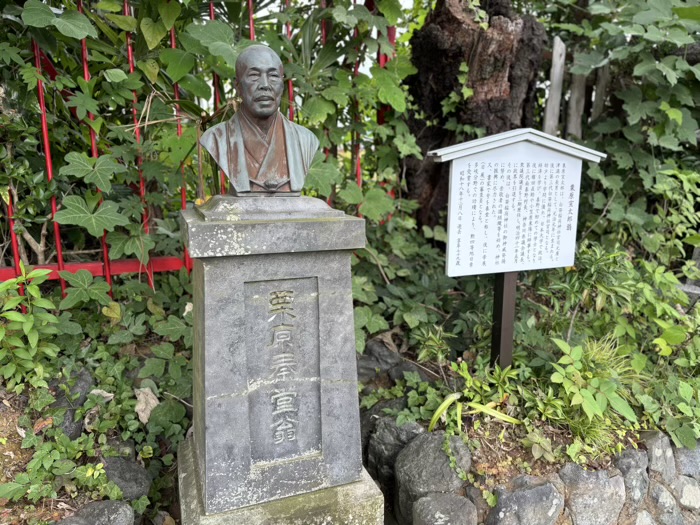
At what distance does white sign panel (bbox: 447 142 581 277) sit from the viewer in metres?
2.77

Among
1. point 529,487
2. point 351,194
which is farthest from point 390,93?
point 529,487

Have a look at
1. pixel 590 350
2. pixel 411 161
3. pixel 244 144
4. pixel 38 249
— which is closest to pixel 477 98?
pixel 411 161

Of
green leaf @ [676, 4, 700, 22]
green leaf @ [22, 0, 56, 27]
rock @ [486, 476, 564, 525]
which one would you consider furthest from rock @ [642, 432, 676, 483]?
green leaf @ [22, 0, 56, 27]

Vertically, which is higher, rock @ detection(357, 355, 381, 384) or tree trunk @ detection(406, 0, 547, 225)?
tree trunk @ detection(406, 0, 547, 225)

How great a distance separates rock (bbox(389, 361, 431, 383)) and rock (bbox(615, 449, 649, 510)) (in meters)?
1.19

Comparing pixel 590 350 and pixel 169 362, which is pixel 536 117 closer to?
pixel 590 350

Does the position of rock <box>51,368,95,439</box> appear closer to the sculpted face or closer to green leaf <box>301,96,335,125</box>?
the sculpted face

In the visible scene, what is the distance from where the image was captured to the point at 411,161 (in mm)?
4504

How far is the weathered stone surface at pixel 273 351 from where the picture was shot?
2.01 m

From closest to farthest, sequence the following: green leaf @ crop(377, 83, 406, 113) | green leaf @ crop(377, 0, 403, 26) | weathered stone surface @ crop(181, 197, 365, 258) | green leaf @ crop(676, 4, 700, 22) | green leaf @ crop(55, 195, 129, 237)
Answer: weathered stone surface @ crop(181, 197, 365, 258)
green leaf @ crop(55, 195, 129, 237)
green leaf @ crop(377, 0, 403, 26)
green leaf @ crop(377, 83, 406, 113)
green leaf @ crop(676, 4, 700, 22)

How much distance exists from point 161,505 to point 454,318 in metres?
2.32

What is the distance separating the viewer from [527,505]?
242 centimetres

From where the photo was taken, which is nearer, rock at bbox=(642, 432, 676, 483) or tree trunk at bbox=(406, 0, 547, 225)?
rock at bbox=(642, 432, 676, 483)

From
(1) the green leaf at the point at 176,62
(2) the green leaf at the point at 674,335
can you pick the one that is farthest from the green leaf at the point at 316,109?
(2) the green leaf at the point at 674,335
